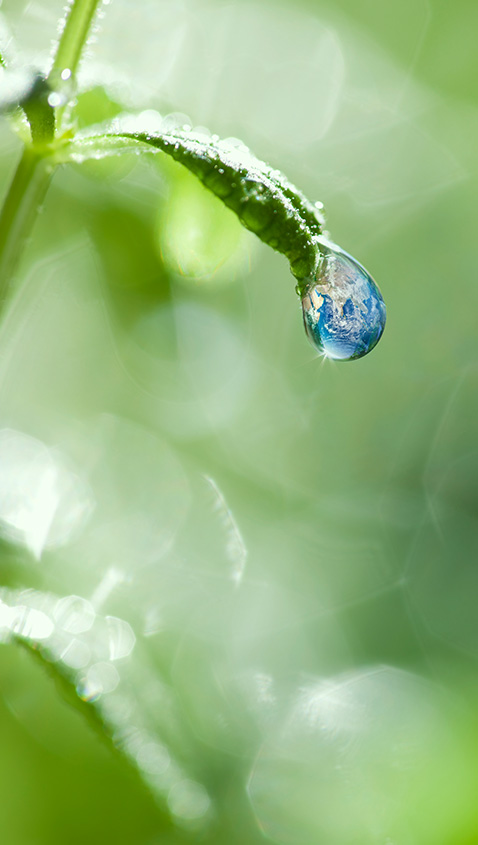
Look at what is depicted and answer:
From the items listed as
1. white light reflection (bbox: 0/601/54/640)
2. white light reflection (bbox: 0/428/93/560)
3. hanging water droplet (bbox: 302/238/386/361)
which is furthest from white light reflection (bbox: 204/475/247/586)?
hanging water droplet (bbox: 302/238/386/361)

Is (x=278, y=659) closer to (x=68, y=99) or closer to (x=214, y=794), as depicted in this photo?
(x=214, y=794)

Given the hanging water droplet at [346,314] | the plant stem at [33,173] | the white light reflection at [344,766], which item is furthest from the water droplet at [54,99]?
the white light reflection at [344,766]

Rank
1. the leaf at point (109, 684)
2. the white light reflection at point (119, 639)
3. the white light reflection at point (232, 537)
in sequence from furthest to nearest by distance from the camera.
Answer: the white light reflection at point (232, 537) → the white light reflection at point (119, 639) → the leaf at point (109, 684)

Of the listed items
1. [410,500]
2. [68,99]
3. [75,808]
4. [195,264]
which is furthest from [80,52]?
[410,500]

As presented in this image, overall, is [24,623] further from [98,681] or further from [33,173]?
[33,173]

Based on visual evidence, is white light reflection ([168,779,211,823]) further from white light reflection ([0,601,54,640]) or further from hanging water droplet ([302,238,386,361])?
hanging water droplet ([302,238,386,361])

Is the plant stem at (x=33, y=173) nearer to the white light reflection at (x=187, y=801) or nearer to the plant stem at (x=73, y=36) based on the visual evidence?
the plant stem at (x=73, y=36)
